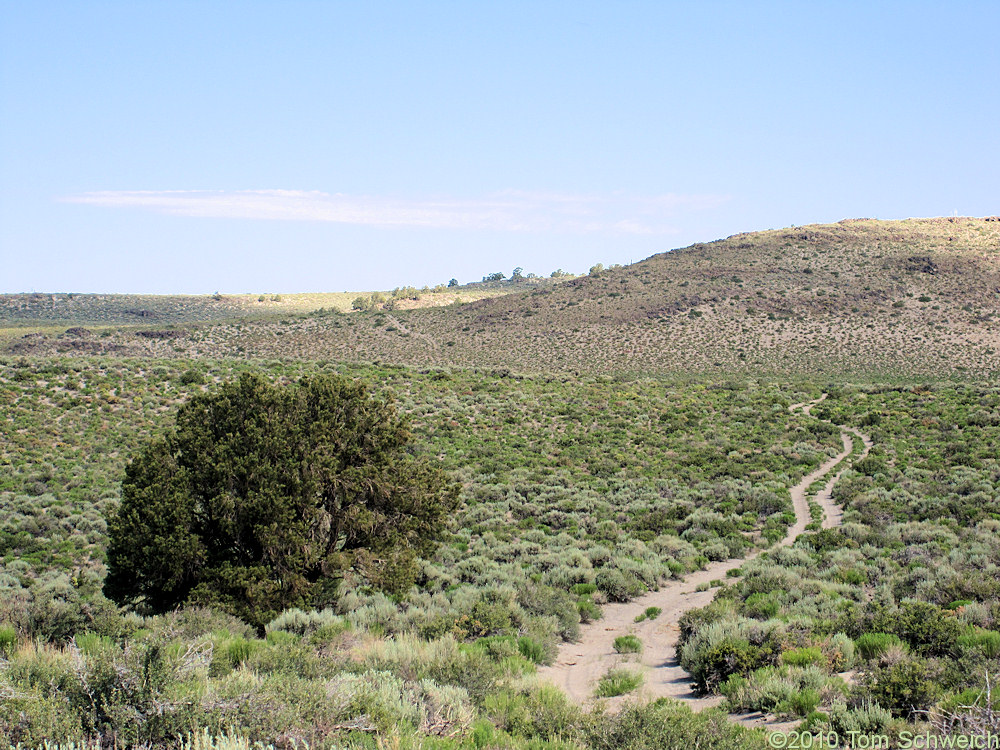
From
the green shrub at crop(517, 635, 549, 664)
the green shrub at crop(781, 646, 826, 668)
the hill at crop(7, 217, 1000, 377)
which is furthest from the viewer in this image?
the hill at crop(7, 217, 1000, 377)

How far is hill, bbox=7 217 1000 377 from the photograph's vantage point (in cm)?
5953

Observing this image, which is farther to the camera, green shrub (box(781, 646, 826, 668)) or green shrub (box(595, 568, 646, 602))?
green shrub (box(595, 568, 646, 602))

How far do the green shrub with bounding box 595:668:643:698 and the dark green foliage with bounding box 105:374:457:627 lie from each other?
4562mm

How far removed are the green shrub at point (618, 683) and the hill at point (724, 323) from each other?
4951 centimetres

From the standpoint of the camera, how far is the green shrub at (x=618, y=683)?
849cm

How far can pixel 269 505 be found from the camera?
38.5 ft

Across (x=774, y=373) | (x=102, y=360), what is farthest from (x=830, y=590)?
(x=774, y=373)

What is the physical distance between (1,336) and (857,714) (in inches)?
3174

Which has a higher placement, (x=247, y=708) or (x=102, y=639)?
(x=247, y=708)

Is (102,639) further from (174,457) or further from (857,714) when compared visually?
(857,714)

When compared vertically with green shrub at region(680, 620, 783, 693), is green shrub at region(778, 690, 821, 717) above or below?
above

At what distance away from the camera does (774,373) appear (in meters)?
55.7

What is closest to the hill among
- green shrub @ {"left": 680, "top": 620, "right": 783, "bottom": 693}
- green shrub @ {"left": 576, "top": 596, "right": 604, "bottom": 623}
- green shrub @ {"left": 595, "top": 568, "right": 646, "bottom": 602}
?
green shrub @ {"left": 595, "top": 568, "right": 646, "bottom": 602}

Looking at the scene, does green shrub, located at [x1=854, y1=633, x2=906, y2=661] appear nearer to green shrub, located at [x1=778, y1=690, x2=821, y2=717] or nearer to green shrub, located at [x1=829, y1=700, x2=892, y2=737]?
green shrub, located at [x1=778, y1=690, x2=821, y2=717]
